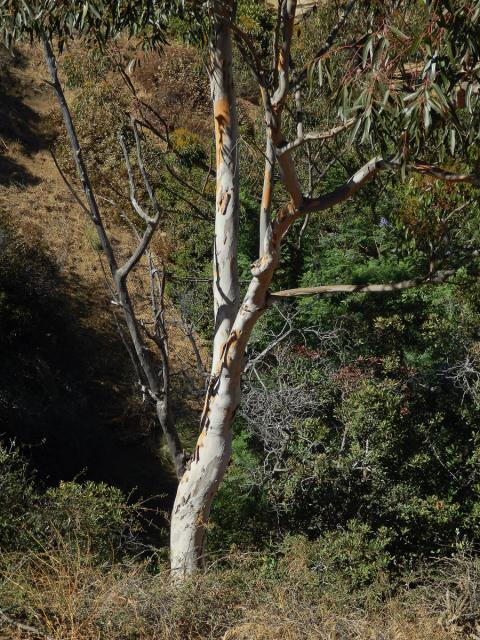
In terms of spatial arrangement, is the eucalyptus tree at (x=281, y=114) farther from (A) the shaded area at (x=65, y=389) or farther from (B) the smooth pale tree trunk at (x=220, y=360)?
(A) the shaded area at (x=65, y=389)

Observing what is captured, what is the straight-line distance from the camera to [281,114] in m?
6.38

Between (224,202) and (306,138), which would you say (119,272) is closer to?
(224,202)

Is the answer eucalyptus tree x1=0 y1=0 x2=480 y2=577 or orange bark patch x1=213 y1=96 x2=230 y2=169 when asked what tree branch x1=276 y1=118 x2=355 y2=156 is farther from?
orange bark patch x1=213 y1=96 x2=230 y2=169

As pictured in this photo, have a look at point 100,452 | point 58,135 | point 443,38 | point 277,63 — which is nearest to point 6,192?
point 58,135

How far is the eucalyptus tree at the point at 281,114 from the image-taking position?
5.30 metres

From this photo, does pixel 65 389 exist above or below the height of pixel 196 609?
above

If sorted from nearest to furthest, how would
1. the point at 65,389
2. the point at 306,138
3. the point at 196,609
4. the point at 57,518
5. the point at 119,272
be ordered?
1. the point at 196,609
2. the point at 306,138
3. the point at 119,272
4. the point at 57,518
5. the point at 65,389

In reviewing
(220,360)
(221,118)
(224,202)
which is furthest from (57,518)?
(221,118)

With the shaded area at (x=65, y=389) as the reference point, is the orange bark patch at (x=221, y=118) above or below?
above

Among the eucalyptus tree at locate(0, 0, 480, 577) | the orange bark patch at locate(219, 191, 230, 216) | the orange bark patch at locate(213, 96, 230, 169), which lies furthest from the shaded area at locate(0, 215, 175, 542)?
the orange bark patch at locate(213, 96, 230, 169)

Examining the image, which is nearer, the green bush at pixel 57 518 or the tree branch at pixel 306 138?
the tree branch at pixel 306 138

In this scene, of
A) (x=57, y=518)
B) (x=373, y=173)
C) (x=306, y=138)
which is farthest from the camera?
(x=57, y=518)

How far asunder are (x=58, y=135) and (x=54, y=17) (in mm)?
10414

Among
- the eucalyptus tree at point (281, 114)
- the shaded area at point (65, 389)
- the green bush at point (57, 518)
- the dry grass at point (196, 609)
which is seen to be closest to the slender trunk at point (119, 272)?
the eucalyptus tree at point (281, 114)
